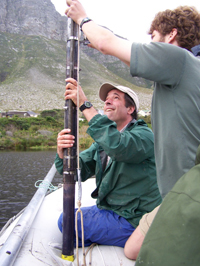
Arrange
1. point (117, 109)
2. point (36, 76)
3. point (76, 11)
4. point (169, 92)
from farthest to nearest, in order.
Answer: point (36, 76), point (117, 109), point (76, 11), point (169, 92)

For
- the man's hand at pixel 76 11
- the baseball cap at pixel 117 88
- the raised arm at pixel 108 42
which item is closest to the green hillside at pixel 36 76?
the baseball cap at pixel 117 88

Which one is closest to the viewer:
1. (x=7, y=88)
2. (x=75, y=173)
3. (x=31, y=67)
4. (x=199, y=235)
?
(x=199, y=235)

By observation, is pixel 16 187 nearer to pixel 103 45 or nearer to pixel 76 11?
pixel 76 11

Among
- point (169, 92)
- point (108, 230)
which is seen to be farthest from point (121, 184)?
point (169, 92)

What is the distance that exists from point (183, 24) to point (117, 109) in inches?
47.3

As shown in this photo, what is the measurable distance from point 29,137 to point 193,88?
4145 cm

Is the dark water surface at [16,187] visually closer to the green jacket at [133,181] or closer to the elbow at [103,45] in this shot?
the green jacket at [133,181]

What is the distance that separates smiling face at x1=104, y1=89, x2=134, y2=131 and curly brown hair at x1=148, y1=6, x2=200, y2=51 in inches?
44.1

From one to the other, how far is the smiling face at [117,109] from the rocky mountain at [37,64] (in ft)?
227

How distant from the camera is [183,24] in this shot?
4.95ft

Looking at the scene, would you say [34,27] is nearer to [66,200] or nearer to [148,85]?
[148,85]

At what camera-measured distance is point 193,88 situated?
1231 mm

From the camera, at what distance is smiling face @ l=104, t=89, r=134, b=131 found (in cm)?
256

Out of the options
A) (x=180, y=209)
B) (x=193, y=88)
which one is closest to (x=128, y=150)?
(x=193, y=88)
